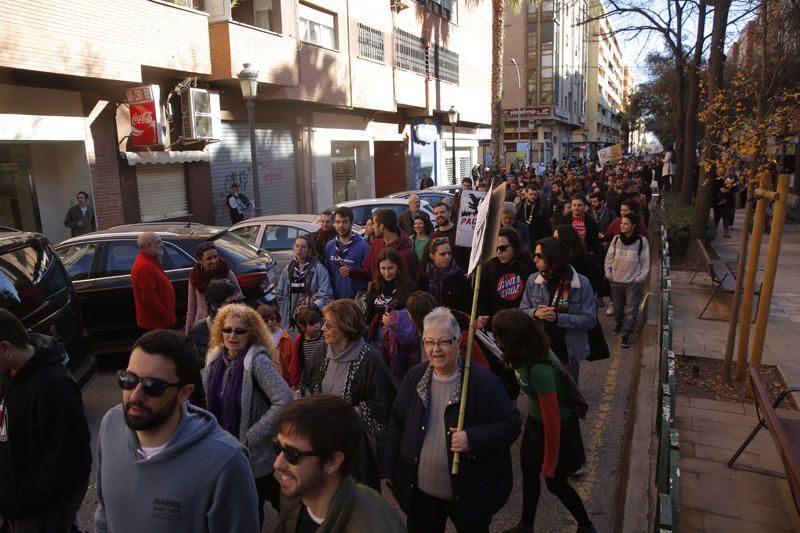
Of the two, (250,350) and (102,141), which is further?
(102,141)

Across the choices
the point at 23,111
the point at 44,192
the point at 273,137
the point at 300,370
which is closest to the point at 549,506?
the point at 300,370

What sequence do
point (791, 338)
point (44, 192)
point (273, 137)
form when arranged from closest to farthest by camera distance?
point (791, 338)
point (44, 192)
point (273, 137)

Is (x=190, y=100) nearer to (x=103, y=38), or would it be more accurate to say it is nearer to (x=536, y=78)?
(x=103, y=38)

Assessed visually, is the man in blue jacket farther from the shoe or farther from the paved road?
the shoe

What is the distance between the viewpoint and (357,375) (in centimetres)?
339

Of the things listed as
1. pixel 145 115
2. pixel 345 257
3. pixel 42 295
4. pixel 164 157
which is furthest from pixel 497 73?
pixel 42 295

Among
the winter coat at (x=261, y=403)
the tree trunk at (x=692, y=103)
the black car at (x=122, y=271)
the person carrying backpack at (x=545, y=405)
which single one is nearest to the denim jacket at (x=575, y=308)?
the person carrying backpack at (x=545, y=405)

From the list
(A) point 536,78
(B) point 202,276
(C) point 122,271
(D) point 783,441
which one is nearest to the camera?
(D) point 783,441

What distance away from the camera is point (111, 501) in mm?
2051

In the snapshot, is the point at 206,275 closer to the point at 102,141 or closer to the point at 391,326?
the point at 391,326

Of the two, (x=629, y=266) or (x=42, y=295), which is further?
(x=629, y=266)

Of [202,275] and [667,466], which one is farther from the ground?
[202,275]

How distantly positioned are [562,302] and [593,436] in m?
1.28

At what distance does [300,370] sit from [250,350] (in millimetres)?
859
